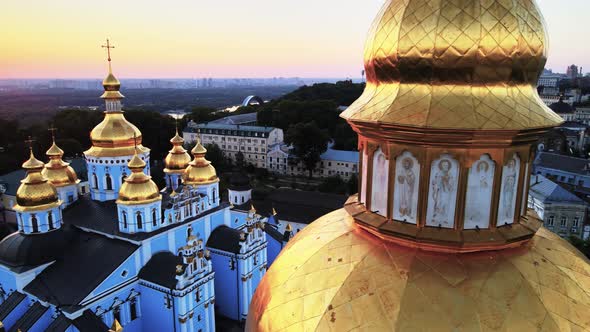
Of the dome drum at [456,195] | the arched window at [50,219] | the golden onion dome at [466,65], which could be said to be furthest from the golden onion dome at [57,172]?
the golden onion dome at [466,65]

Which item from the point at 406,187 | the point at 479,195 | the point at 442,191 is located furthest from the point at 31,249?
the point at 479,195

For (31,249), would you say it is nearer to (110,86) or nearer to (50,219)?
(50,219)

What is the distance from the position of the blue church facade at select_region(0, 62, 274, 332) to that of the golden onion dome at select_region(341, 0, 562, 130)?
15530 millimetres

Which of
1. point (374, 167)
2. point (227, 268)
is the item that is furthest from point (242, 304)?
point (374, 167)

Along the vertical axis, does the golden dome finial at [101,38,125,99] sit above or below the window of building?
above

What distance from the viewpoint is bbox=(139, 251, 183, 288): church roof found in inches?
736

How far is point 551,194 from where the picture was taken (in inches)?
1246

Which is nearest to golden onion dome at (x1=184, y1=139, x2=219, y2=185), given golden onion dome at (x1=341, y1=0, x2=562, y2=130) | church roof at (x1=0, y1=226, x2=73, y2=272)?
church roof at (x1=0, y1=226, x2=73, y2=272)

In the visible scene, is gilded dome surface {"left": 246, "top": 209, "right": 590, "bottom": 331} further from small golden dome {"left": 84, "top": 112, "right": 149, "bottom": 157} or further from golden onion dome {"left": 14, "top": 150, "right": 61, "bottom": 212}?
small golden dome {"left": 84, "top": 112, "right": 149, "bottom": 157}

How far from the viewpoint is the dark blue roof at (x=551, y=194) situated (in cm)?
3106

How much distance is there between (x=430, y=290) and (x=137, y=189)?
18.1 metres

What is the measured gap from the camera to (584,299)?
13.7ft

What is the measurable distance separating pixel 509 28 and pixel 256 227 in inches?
821

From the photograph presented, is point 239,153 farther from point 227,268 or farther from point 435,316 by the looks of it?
point 435,316
